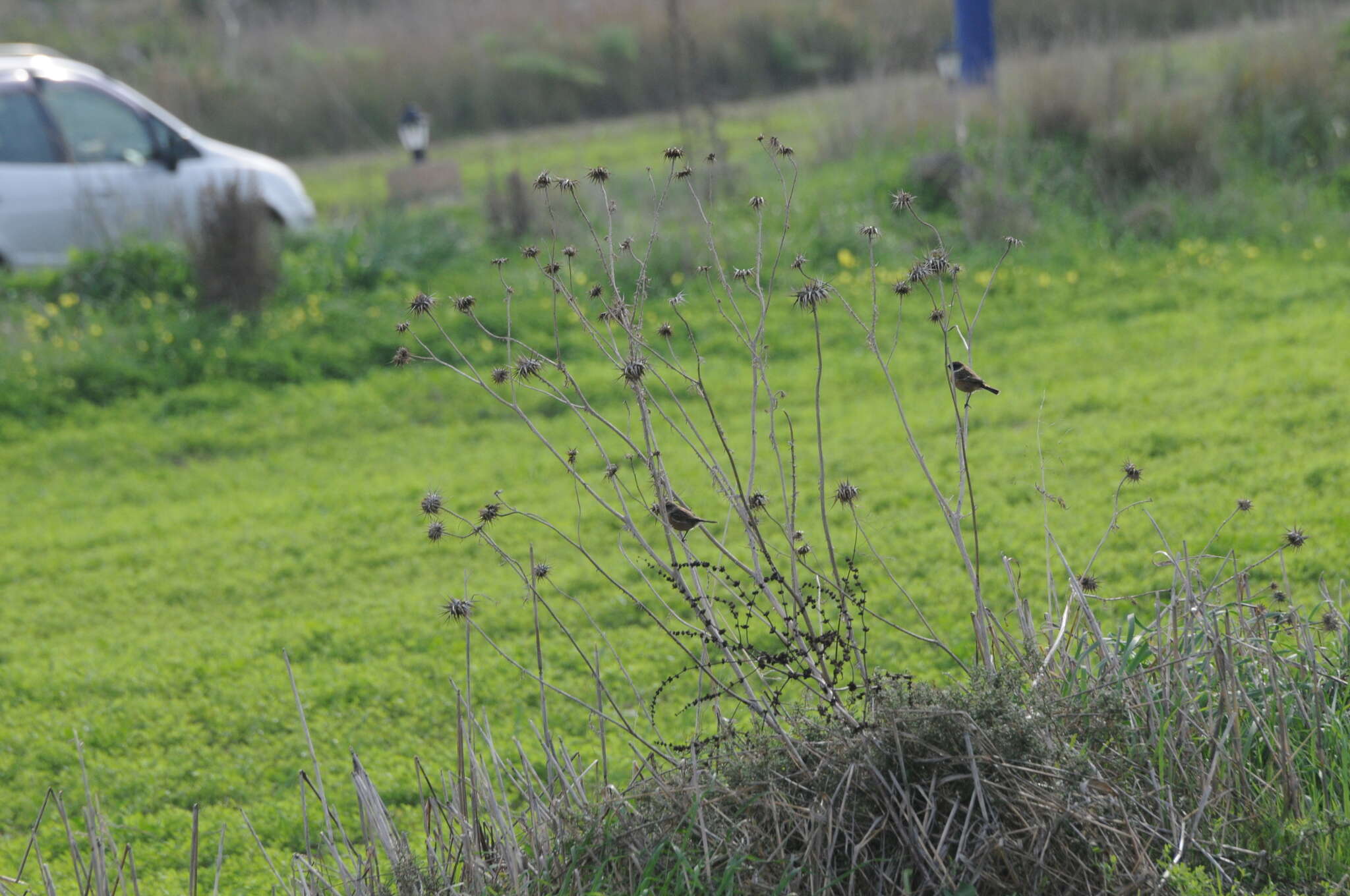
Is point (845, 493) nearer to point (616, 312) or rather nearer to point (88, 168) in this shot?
point (616, 312)

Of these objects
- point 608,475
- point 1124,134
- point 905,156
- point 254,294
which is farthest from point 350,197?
point 608,475

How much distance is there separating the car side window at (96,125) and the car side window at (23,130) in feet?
0.42

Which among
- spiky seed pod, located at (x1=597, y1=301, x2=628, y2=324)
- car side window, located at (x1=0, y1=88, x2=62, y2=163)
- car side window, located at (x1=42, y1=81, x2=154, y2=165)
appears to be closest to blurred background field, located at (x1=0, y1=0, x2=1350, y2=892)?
spiky seed pod, located at (x1=597, y1=301, x2=628, y2=324)

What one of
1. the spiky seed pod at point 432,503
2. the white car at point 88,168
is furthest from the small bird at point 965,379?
the white car at point 88,168

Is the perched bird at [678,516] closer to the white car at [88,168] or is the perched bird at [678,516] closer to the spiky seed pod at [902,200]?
the spiky seed pod at [902,200]

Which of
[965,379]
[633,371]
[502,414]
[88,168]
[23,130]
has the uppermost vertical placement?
[23,130]

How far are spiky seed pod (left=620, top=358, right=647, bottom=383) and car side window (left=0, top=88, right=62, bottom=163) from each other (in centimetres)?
965

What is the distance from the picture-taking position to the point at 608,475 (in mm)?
2559

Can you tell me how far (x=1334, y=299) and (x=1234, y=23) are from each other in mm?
13491

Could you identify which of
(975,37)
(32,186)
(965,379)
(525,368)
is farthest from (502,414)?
(975,37)

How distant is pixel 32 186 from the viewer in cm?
1006

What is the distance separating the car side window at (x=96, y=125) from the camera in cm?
1045

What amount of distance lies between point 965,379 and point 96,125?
10.1 metres

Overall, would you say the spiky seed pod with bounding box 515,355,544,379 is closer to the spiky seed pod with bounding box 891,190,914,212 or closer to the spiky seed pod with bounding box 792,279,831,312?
the spiky seed pod with bounding box 792,279,831,312
